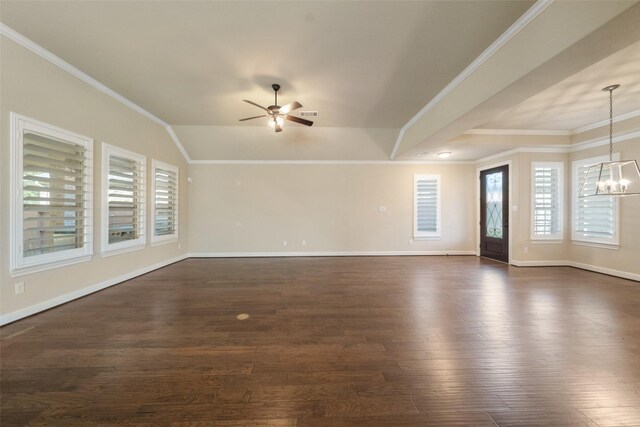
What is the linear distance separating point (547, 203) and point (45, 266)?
29.0ft

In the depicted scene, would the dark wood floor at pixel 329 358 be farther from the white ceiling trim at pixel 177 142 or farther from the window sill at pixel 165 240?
the white ceiling trim at pixel 177 142

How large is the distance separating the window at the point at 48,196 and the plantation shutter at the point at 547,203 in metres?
8.37

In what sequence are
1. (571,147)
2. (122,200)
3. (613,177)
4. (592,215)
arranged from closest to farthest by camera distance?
(122,200), (613,177), (592,215), (571,147)

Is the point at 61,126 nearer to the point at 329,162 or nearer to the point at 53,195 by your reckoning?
the point at 53,195

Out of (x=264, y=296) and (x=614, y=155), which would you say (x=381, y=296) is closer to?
(x=264, y=296)

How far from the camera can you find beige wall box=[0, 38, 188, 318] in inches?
98.2

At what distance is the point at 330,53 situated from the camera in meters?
2.70

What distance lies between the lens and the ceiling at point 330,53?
211 cm

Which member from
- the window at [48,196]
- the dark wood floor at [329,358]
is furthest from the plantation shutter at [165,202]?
the dark wood floor at [329,358]

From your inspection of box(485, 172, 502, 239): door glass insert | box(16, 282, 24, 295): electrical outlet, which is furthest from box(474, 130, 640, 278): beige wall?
box(16, 282, 24, 295): electrical outlet

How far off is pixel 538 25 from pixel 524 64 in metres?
0.28

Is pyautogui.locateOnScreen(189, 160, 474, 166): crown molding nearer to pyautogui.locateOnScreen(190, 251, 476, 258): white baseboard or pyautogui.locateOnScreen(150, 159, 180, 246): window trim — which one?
pyautogui.locateOnScreen(150, 159, 180, 246): window trim

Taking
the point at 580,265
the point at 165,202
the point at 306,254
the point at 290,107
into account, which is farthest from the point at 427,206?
the point at 165,202

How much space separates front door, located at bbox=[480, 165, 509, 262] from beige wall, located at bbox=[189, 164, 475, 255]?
0.94 ft
